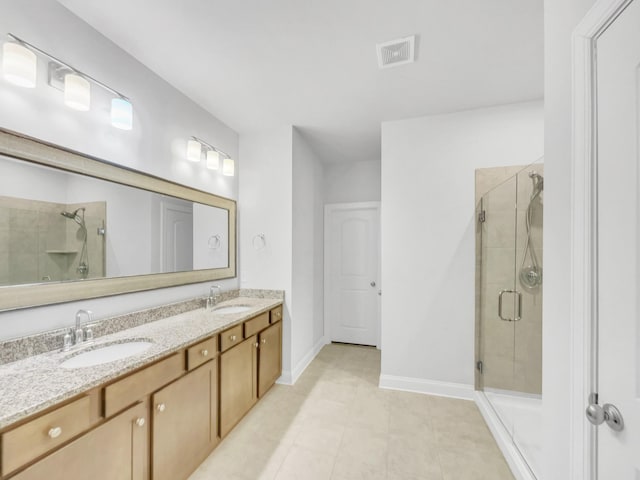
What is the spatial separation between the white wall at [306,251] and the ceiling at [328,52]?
2.38 ft

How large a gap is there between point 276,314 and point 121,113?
1.99 m

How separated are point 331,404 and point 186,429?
4.22 feet

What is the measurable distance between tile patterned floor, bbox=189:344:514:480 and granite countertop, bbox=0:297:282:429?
86 centimetres

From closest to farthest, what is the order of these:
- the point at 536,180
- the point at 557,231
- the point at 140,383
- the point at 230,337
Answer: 1. the point at 557,231
2. the point at 140,383
3. the point at 536,180
4. the point at 230,337

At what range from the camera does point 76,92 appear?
1.44m

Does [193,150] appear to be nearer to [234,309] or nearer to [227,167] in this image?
[227,167]

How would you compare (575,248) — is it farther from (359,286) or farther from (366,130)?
(359,286)

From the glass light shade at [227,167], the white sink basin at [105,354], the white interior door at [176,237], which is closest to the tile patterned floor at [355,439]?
the white sink basin at [105,354]

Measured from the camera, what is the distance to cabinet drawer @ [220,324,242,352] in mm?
1898

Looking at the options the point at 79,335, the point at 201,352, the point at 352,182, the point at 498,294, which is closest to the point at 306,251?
the point at 352,182

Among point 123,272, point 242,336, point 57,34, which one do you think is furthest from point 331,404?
point 57,34

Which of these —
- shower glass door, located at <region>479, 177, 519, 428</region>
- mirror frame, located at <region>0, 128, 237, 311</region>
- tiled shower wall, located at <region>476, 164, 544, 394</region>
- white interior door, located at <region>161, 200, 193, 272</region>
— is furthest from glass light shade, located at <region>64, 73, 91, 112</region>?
shower glass door, located at <region>479, 177, 519, 428</region>

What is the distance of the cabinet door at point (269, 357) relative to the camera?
7.96ft

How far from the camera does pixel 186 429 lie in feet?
5.18
